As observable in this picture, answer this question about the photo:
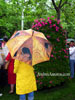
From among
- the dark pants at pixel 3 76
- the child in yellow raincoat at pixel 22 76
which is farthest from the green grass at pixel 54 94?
the child in yellow raincoat at pixel 22 76

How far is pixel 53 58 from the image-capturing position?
18.3ft

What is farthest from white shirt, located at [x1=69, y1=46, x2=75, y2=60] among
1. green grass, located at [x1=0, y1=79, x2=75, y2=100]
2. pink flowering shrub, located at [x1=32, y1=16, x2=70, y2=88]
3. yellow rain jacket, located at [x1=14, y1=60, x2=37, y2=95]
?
yellow rain jacket, located at [x1=14, y1=60, x2=37, y2=95]

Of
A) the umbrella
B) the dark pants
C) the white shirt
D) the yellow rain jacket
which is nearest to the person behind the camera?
the umbrella

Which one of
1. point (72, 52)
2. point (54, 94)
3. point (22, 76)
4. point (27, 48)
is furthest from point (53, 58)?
point (27, 48)

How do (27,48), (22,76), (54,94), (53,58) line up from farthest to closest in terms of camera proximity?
(53,58), (54,94), (22,76), (27,48)

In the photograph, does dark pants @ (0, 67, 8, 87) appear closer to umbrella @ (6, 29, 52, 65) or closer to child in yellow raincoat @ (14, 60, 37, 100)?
child in yellow raincoat @ (14, 60, 37, 100)

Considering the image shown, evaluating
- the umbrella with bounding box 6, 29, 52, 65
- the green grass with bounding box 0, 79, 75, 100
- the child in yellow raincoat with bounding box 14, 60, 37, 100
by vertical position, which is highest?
the umbrella with bounding box 6, 29, 52, 65

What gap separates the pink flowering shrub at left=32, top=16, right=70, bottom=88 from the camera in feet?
17.7

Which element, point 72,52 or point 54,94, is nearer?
point 54,94

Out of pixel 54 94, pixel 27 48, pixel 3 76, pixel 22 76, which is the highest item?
pixel 27 48

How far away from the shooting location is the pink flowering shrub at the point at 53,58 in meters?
5.39

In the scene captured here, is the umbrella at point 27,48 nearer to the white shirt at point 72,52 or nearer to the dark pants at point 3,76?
the dark pants at point 3,76

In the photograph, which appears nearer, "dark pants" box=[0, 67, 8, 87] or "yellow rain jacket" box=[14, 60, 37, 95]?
"yellow rain jacket" box=[14, 60, 37, 95]

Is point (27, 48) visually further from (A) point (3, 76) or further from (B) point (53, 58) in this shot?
(A) point (3, 76)
